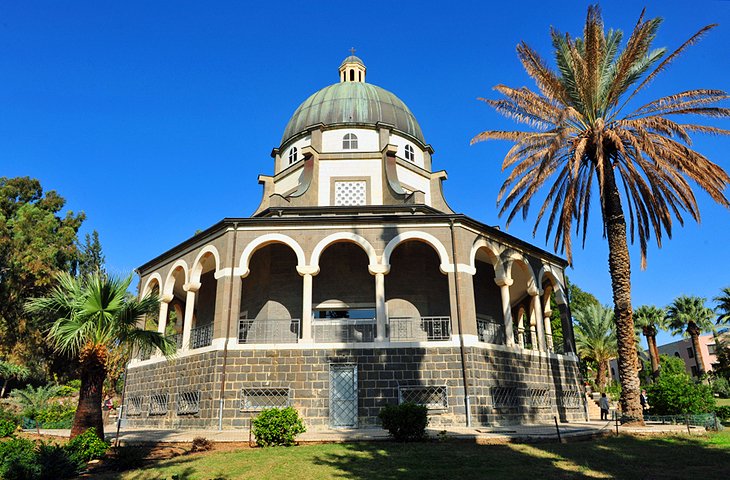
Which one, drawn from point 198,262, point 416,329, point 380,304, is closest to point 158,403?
point 198,262

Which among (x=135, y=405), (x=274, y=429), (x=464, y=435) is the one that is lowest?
(x=464, y=435)

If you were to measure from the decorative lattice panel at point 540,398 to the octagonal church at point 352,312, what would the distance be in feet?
0.30

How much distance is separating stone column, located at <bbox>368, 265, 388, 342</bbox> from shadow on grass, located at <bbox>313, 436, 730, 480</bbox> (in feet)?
18.3

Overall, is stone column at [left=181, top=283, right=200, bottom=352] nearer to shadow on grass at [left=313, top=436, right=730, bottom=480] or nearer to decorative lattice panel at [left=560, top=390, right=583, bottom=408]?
shadow on grass at [left=313, top=436, right=730, bottom=480]

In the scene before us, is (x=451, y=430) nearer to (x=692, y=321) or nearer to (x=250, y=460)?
(x=250, y=460)

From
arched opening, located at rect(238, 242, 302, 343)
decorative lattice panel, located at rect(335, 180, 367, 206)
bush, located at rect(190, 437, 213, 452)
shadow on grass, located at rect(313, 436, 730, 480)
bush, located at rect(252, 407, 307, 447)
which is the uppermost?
decorative lattice panel, located at rect(335, 180, 367, 206)

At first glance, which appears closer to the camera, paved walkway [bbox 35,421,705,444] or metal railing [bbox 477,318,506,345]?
paved walkway [bbox 35,421,705,444]

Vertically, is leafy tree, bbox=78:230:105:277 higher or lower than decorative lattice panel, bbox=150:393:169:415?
higher

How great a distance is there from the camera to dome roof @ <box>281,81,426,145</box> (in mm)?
27344

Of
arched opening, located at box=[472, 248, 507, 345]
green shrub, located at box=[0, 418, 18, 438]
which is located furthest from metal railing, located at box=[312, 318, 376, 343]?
green shrub, located at box=[0, 418, 18, 438]

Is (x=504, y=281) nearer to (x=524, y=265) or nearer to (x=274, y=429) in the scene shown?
(x=524, y=265)

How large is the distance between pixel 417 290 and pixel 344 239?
13.5 ft

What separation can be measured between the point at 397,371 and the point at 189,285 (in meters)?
9.11

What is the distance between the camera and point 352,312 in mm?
21250
